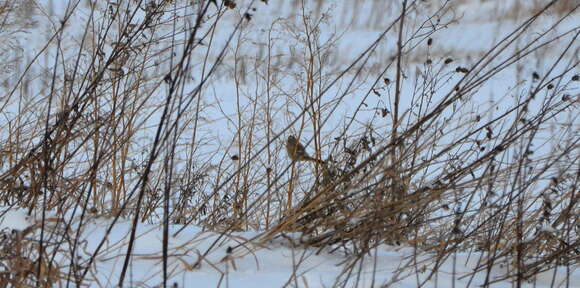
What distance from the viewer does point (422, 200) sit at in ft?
5.34

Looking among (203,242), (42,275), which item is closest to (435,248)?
(203,242)

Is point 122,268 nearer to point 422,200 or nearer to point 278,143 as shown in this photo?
point 422,200

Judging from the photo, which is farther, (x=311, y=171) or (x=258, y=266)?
(x=311, y=171)

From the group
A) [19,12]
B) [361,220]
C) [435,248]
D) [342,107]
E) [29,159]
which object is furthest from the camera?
[342,107]

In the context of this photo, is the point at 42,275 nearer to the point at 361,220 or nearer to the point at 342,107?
the point at 361,220

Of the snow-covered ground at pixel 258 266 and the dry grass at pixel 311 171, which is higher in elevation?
the dry grass at pixel 311 171

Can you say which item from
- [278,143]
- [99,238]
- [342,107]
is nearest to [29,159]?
[99,238]

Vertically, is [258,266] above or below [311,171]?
below

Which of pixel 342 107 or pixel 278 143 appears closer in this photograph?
pixel 278 143

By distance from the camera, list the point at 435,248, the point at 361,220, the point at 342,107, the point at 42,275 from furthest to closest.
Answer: the point at 342,107
the point at 435,248
the point at 361,220
the point at 42,275

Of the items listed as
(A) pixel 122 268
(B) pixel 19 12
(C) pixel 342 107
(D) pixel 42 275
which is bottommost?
(D) pixel 42 275

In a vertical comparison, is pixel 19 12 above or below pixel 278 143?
above

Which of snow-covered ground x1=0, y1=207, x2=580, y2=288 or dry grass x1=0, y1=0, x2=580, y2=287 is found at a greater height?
dry grass x1=0, y1=0, x2=580, y2=287

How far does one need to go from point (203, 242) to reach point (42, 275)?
49cm
